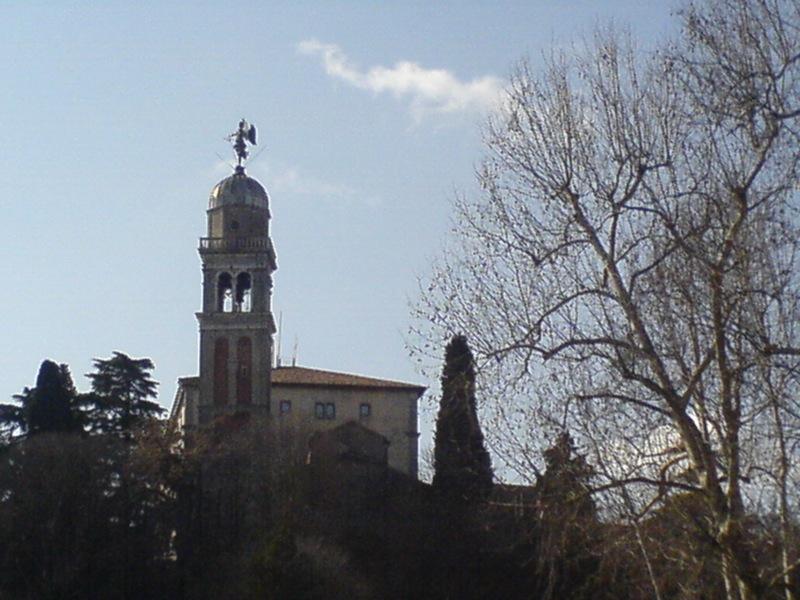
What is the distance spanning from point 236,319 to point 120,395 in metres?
8.27

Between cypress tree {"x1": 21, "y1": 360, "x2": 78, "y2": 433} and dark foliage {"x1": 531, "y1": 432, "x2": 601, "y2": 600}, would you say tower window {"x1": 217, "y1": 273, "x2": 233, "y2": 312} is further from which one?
dark foliage {"x1": 531, "y1": 432, "x2": 601, "y2": 600}

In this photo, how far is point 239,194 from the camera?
70500 millimetres

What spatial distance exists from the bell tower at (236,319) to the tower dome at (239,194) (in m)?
0.09

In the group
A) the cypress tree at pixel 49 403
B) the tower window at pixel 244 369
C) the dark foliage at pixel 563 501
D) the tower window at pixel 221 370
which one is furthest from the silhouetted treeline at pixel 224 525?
the dark foliage at pixel 563 501

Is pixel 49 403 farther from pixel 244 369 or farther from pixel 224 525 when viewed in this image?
pixel 244 369

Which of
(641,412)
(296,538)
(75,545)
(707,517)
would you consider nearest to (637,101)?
(641,412)

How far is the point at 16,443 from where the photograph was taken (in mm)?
55594

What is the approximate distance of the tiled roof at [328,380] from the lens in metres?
75.6

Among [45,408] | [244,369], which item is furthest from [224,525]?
[244,369]

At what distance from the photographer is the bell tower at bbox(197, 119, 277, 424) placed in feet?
227

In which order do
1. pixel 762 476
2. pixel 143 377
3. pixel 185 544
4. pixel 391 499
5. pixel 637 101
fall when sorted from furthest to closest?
pixel 143 377, pixel 391 499, pixel 185 544, pixel 637 101, pixel 762 476

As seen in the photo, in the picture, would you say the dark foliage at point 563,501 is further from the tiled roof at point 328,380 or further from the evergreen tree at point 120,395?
the tiled roof at point 328,380

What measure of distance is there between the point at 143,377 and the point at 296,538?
17.5 metres

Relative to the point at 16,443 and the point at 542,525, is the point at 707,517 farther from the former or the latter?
the point at 16,443
